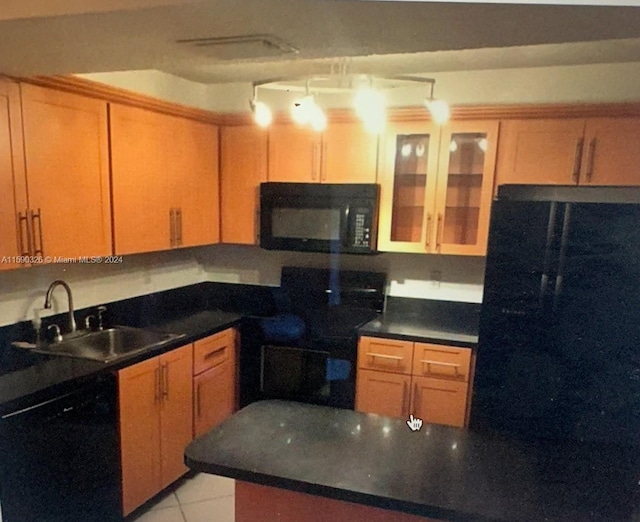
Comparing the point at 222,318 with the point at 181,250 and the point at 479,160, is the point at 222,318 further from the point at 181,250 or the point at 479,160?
the point at 479,160

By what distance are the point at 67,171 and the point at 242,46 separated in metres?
1.30

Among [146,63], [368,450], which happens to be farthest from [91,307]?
[368,450]

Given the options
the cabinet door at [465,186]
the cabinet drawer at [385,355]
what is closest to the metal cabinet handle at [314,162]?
the cabinet door at [465,186]

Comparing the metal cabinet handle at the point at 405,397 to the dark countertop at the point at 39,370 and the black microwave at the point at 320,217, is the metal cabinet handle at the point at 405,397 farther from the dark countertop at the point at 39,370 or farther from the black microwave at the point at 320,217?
the dark countertop at the point at 39,370

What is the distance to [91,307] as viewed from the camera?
2.81m

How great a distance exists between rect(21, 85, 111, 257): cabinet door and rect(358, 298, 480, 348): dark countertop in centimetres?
152

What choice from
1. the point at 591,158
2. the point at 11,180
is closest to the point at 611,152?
the point at 591,158

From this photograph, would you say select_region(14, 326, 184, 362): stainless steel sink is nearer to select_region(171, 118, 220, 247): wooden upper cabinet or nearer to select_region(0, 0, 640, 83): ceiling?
select_region(171, 118, 220, 247): wooden upper cabinet

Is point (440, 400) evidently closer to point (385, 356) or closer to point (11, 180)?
point (385, 356)

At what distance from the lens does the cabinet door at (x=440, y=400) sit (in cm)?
279

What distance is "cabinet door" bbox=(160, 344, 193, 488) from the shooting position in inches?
104

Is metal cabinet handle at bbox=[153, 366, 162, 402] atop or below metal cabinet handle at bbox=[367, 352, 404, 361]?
Answer: below

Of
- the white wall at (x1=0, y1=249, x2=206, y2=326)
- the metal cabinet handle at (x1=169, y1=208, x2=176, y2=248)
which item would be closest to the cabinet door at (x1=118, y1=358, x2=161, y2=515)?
the white wall at (x1=0, y1=249, x2=206, y2=326)

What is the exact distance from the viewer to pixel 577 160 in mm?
2674
